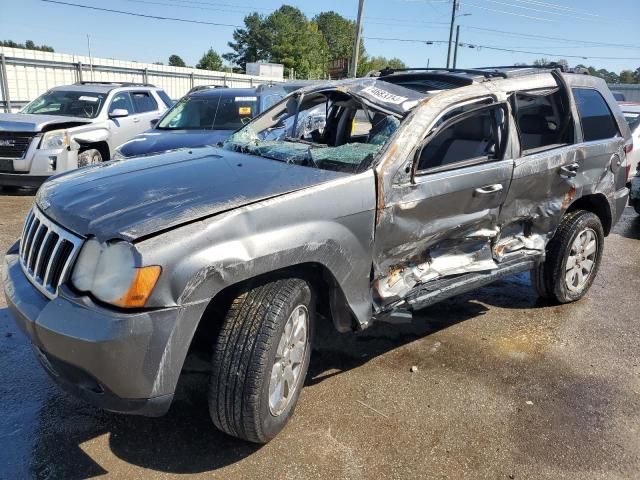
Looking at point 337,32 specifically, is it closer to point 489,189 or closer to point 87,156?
point 87,156

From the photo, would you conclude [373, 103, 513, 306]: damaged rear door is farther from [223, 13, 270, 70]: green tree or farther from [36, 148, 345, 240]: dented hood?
[223, 13, 270, 70]: green tree

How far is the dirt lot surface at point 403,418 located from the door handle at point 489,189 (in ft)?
3.76

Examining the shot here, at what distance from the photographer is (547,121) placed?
4.42 meters

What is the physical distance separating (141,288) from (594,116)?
4129 millimetres

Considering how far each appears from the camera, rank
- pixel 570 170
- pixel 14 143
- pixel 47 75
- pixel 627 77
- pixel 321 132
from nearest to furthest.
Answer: pixel 570 170 → pixel 321 132 → pixel 14 143 → pixel 47 75 → pixel 627 77

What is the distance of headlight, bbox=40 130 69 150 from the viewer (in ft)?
27.6

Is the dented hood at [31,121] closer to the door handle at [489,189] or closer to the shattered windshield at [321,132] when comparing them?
the shattered windshield at [321,132]

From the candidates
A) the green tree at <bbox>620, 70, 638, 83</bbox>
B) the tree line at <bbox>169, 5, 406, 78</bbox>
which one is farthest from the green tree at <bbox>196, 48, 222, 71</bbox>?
the green tree at <bbox>620, 70, 638, 83</bbox>

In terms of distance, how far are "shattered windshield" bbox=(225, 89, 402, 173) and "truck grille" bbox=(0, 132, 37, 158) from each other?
18.7 feet

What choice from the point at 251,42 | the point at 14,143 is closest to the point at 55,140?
the point at 14,143

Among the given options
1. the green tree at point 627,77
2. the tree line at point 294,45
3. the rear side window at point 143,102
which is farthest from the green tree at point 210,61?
the rear side window at point 143,102

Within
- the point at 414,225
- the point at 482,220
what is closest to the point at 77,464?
the point at 414,225

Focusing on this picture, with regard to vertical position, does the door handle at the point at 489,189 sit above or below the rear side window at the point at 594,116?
below

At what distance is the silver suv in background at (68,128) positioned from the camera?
834cm
